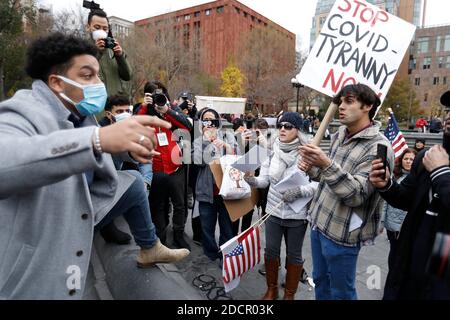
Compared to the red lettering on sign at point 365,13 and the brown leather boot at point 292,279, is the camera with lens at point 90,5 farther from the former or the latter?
the brown leather boot at point 292,279

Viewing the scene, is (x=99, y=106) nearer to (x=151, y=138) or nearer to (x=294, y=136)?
(x=151, y=138)

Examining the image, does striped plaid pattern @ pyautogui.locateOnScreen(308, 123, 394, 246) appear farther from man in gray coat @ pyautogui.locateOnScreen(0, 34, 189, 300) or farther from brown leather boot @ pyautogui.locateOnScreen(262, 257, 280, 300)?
man in gray coat @ pyautogui.locateOnScreen(0, 34, 189, 300)

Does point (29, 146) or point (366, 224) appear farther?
point (366, 224)

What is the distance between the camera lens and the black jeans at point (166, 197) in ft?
12.8

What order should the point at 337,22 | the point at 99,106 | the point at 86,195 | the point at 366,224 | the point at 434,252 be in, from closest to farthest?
the point at 434,252
the point at 86,195
the point at 99,106
the point at 366,224
the point at 337,22

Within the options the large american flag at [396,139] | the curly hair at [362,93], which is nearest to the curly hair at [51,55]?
the curly hair at [362,93]

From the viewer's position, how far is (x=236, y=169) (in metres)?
3.52

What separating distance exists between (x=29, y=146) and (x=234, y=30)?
70.7 meters

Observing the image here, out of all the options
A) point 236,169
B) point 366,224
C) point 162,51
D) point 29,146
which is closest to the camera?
point 29,146

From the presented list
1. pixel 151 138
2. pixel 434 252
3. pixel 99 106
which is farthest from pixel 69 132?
pixel 434 252

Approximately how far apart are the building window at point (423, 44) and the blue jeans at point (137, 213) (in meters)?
75.7

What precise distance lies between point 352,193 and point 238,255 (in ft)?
4.13

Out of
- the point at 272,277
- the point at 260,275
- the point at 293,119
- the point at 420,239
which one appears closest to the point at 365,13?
the point at 293,119

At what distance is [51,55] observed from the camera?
1.52 m
